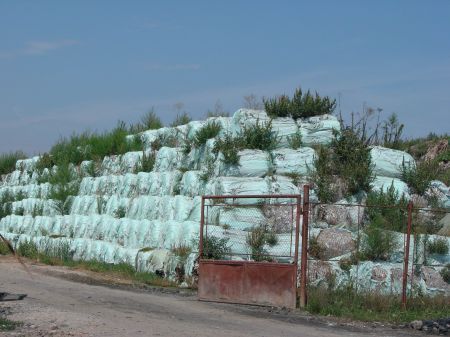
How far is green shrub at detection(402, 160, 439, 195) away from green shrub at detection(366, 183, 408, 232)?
1.10m

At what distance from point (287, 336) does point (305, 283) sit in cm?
356

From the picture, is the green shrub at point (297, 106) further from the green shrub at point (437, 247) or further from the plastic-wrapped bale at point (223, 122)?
the green shrub at point (437, 247)

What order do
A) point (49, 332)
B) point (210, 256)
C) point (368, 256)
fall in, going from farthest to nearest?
point (210, 256) → point (368, 256) → point (49, 332)

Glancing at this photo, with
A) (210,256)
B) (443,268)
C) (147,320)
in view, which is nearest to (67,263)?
(210,256)

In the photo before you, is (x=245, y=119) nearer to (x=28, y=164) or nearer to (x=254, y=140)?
(x=254, y=140)

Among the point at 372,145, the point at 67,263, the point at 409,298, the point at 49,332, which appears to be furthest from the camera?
the point at 67,263

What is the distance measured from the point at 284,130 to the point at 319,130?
42.5 inches

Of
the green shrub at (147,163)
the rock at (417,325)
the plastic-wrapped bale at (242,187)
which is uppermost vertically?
the green shrub at (147,163)

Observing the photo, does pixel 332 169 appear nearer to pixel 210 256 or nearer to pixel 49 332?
pixel 210 256

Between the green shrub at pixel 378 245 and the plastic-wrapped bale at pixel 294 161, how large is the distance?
4374 mm

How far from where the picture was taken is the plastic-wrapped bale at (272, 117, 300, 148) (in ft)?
70.2

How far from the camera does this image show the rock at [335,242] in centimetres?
1684

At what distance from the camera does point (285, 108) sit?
73.3 ft

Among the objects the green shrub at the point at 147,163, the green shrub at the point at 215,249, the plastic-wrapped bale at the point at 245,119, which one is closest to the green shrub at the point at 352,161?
the plastic-wrapped bale at the point at 245,119
